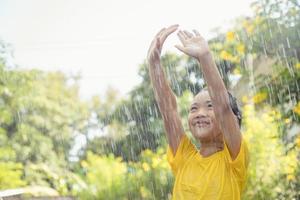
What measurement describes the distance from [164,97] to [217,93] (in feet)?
0.75

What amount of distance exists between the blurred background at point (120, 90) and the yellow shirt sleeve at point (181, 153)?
2.04ft

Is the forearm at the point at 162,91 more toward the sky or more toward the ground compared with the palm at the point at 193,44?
more toward the ground

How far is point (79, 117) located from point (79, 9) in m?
3.74

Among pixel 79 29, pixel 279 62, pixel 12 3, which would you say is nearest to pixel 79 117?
pixel 79 29

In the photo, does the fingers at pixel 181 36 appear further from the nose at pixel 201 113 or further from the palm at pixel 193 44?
the nose at pixel 201 113

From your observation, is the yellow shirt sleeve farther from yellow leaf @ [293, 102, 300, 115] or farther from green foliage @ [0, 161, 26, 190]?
green foliage @ [0, 161, 26, 190]

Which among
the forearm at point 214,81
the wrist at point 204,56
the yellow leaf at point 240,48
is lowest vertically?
the forearm at point 214,81

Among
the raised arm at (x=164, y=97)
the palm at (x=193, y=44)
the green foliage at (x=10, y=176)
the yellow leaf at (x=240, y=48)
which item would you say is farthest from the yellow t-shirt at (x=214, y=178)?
the green foliage at (x=10, y=176)

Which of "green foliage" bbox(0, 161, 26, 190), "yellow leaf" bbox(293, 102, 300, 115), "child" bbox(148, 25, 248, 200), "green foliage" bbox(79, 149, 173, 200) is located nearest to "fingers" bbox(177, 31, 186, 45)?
"child" bbox(148, 25, 248, 200)

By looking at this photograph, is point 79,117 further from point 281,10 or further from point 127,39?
point 281,10

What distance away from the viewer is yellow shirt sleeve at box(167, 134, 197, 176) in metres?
1.42

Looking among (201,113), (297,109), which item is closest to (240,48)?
(297,109)

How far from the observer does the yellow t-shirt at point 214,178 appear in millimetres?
1285

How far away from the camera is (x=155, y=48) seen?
4.70 feet
